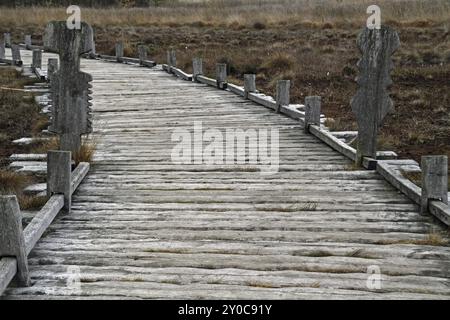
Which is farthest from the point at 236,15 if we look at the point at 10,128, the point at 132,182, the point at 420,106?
the point at 132,182

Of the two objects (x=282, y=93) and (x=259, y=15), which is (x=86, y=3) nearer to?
(x=259, y=15)

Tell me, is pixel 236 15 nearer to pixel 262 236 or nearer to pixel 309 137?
pixel 309 137

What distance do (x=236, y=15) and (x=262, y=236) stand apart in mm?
28323

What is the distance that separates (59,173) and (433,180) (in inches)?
120

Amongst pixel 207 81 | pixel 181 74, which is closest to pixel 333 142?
pixel 207 81

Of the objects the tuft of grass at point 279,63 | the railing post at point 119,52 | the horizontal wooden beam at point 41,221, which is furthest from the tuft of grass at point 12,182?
the railing post at point 119,52

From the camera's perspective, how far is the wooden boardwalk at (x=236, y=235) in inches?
153

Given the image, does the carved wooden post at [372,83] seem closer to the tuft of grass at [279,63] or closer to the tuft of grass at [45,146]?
the tuft of grass at [45,146]

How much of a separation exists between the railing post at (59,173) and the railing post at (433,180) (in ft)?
9.41

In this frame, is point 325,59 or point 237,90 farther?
point 325,59

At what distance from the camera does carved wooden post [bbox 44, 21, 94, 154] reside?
6289 millimetres

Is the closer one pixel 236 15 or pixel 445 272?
pixel 445 272

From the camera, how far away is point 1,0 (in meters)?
42.4

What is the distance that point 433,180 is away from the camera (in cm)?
516
